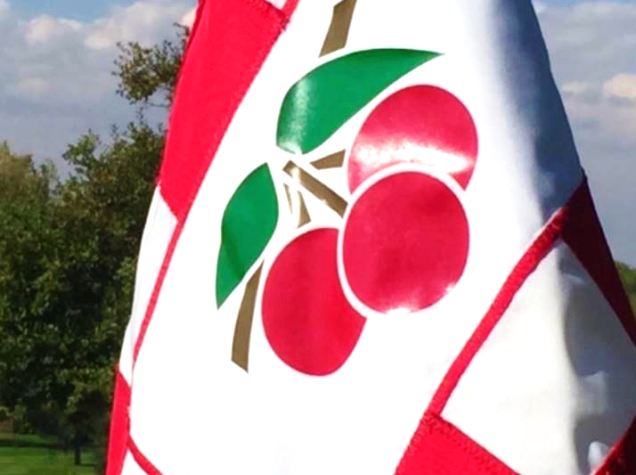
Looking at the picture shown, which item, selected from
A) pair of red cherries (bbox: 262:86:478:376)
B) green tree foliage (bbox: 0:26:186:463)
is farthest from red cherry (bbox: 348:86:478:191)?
green tree foliage (bbox: 0:26:186:463)

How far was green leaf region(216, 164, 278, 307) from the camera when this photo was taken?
191 cm

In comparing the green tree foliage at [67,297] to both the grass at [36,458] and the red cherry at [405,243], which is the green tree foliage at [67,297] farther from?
the red cherry at [405,243]

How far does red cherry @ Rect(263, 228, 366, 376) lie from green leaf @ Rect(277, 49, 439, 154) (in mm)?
110

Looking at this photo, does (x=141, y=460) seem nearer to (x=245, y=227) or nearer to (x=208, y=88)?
(x=245, y=227)

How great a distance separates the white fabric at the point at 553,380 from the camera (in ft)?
5.57

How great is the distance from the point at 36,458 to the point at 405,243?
3881cm

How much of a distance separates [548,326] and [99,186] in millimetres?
20513

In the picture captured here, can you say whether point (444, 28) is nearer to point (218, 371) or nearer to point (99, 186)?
point (218, 371)

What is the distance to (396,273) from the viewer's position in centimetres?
179

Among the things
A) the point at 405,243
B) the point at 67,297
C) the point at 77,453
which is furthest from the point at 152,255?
the point at 77,453

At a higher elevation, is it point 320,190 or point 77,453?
point 320,190

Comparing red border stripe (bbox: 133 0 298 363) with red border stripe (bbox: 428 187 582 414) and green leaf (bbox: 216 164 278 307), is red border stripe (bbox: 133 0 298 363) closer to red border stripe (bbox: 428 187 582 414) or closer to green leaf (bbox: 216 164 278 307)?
green leaf (bbox: 216 164 278 307)

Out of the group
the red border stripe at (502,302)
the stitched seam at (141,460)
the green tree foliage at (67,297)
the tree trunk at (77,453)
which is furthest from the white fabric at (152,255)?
the tree trunk at (77,453)

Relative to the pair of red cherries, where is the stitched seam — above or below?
below
